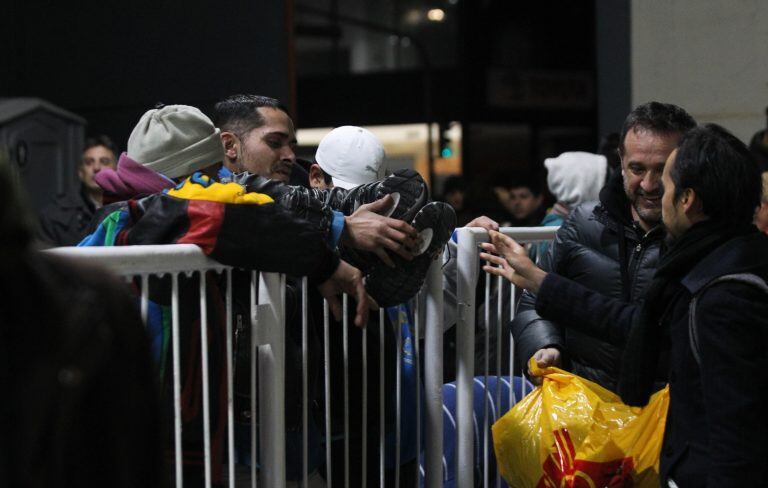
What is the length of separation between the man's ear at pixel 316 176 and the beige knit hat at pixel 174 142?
2.49 feet

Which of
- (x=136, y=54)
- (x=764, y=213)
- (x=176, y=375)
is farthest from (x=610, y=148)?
(x=136, y=54)

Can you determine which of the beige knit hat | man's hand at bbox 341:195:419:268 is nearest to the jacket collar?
man's hand at bbox 341:195:419:268

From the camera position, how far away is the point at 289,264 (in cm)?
294

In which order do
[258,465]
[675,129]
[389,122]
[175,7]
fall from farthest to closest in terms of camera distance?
[389,122] → [175,7] → [675,129] → [258,465]

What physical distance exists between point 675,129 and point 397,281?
111 centimetres

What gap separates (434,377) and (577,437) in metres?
0.62

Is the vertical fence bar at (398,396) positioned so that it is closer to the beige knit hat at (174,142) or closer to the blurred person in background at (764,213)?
the beige knit hat at (174,142)

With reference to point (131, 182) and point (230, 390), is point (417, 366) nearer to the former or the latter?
point (230, 390)

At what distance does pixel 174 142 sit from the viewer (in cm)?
329

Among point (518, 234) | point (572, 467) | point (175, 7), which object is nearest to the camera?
point (572, 467)

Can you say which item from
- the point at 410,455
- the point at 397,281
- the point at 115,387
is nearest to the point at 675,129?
the point at 397,281

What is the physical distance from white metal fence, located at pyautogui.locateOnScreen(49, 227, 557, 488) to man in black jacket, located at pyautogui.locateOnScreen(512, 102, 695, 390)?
306mm

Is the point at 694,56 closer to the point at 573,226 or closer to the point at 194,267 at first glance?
the point at 573,226

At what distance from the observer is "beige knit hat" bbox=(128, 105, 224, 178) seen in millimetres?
3291
